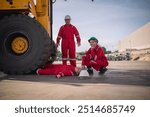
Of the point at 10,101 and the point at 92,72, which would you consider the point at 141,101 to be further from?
the point at 92,72

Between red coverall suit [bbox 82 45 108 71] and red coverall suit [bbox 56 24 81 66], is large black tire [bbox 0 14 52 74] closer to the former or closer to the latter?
red coverall suit [bbox 82 45 108 71]

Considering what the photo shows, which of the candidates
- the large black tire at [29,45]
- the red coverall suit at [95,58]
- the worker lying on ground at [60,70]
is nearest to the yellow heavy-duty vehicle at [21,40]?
the large black tire at [29,45]

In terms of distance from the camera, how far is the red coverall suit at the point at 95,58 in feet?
14.1

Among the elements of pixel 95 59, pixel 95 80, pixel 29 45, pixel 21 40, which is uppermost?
pixel 21 40

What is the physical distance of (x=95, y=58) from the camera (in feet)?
14.3

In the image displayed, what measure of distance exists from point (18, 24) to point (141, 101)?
125 inches

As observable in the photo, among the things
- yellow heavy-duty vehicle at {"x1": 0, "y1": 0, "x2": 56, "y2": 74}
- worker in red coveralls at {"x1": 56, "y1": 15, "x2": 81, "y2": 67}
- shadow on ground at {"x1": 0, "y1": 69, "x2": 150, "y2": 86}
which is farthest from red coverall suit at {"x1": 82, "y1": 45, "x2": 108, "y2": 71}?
worker in red coveralls at {"x1": 56, "y1": 15, "x2": 81, "y2": 67}

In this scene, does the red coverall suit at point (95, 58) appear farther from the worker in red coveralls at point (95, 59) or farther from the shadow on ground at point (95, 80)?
the shadow on ground at point (95, 80)

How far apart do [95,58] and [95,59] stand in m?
0.02

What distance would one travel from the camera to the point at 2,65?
14.5 feet

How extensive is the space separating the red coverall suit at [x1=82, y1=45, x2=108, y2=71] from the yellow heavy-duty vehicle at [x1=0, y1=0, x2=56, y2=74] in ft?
2.36

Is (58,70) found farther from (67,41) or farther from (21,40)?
(67,41)

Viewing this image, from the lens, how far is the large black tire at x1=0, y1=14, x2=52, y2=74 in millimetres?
4332

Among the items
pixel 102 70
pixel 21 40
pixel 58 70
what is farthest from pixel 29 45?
pixel 102 70
